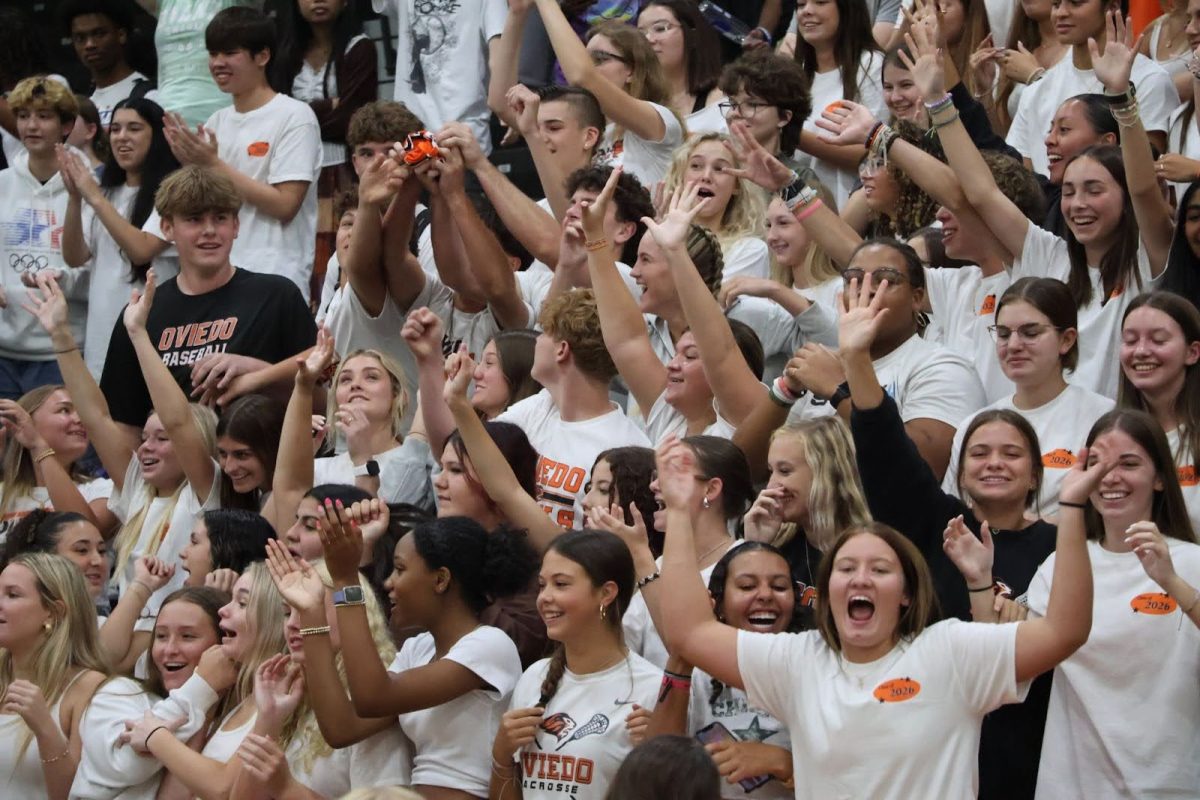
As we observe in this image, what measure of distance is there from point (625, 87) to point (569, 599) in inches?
152

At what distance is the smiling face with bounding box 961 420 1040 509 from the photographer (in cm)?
558

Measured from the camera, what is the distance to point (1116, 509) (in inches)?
208

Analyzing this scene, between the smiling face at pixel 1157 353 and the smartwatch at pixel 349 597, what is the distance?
7.49 feet

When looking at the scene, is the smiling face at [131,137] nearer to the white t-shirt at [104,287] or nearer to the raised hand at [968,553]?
the white t-shirt at [104,287]

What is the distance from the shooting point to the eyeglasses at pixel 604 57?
28.8 ft

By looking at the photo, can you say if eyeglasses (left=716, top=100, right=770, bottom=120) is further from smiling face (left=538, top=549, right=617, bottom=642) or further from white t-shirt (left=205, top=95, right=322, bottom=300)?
smiling face (left=538, top=549, right=617, bottom=642)

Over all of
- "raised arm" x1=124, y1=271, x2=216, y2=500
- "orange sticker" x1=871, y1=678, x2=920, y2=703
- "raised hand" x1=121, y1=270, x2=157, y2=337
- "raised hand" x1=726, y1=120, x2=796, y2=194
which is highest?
"raised hand" x1=726, y1=120, x2=796, y2=194

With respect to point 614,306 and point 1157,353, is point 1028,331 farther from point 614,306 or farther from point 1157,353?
point 614,306

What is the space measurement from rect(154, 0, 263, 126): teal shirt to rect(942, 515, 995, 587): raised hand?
6.06m

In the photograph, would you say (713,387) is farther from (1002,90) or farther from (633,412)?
(1002,90)

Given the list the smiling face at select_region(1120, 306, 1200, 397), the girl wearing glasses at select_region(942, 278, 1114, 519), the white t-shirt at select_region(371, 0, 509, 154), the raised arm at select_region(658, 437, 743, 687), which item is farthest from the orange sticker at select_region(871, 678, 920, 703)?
the white t-shirt at select_region(371, 0, 509, 154)

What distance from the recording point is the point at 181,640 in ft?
21.0

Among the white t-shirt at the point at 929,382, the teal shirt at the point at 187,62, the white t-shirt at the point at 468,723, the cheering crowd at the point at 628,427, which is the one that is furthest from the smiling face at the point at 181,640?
the teal shirt at the point at 187,62

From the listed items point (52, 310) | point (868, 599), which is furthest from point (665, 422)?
point (52, 310)
